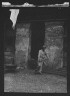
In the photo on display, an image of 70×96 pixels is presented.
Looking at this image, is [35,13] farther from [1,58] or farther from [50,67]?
[1,58]

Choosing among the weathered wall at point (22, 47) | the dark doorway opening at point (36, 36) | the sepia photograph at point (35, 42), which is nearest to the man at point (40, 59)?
the sepia photograph at point (35, 42)

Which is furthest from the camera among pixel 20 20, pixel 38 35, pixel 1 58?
pixel 38 35

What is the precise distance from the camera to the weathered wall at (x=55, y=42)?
13820 mm

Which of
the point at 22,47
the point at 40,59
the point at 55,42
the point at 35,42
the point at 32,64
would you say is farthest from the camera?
the point at 35,42

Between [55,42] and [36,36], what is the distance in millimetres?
2344

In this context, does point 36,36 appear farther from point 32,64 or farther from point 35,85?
point 35,85

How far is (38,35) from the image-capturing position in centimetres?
1606

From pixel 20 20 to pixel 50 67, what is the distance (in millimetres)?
3465

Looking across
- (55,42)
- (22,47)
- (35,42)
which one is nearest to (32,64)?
(22,47)

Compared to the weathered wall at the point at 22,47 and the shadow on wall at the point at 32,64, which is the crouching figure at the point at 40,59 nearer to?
the shadow on wall at the point at 32,64

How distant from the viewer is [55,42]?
14.0m

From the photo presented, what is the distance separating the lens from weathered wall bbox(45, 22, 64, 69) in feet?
45.3

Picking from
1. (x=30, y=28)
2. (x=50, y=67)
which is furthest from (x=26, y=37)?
(x=50, y=67)

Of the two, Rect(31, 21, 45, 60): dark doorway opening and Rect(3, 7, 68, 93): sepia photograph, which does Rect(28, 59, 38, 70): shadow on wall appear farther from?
Rect(31, 21, 45, 60): dark doorway opening
